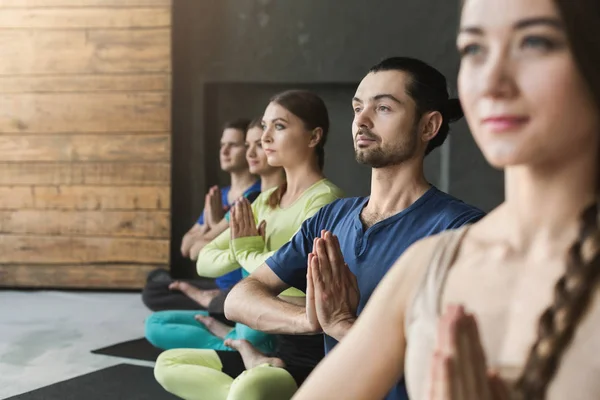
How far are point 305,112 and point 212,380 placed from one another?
3.21 ft

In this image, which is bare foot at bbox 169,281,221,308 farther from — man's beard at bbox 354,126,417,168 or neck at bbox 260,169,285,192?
man's beard at bbox 354,126,417,168

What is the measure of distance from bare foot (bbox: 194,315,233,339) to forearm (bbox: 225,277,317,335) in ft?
4.02

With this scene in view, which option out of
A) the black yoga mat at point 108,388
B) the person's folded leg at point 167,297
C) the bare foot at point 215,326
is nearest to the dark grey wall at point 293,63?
the person's folded leg at point 167,297

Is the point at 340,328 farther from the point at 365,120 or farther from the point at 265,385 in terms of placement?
the point at 265,385

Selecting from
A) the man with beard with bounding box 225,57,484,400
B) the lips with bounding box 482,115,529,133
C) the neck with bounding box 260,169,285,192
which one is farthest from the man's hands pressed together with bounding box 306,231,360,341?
the neck with bounding box 260,169,285,192

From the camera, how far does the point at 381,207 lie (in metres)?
1.76

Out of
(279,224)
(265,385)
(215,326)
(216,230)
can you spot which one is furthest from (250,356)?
(216,230)

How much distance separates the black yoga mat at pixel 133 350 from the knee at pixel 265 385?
1216 mm

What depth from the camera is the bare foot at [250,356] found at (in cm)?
229

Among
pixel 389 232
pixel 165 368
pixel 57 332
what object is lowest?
pixel 57 332

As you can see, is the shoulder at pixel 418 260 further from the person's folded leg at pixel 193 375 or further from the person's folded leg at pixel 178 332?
the person's folded leg at pixel 178 332

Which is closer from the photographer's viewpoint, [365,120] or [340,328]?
[340,328]

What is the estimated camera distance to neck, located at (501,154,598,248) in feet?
2.11

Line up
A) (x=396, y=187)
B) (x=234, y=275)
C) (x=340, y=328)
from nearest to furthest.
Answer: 1. (x=340, y=328)
2. (x=396, y=187)
3. (x=234, y=275)
